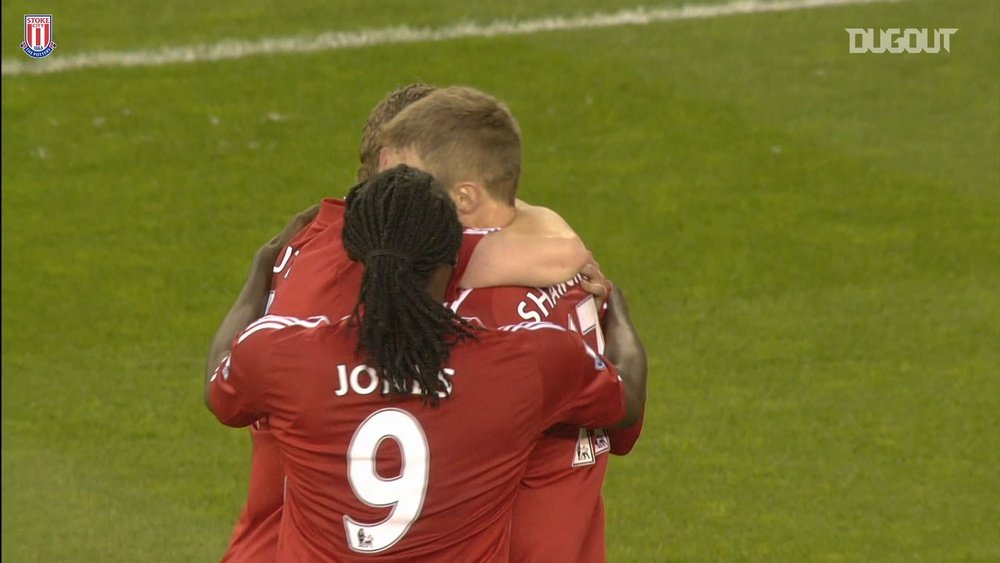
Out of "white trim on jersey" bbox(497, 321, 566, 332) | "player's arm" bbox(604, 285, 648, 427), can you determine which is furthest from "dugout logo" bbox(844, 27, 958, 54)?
"white trim on jersey" bbox(497, 321, 566, 332)

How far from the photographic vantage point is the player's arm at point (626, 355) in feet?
8.67

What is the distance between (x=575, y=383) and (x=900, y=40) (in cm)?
654

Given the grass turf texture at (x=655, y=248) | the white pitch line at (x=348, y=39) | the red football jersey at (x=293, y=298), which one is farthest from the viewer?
the white pitch line at (x=348, y=39)

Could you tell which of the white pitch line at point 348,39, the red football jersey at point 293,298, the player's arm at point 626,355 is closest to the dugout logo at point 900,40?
the white pitch line at point 348,39

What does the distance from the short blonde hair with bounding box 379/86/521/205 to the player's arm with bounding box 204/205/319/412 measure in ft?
0.92

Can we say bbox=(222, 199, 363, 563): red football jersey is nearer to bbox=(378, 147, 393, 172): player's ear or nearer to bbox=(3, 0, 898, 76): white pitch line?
bbox=(378, 147, 393, 172): player's ear

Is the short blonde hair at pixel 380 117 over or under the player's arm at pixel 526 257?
over

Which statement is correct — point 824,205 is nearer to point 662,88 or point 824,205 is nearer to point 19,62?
point 662,88

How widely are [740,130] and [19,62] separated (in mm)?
4149

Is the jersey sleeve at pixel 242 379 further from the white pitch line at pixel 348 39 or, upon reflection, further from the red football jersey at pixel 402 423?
the white pitch line at pixel 348 39

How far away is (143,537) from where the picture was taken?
501 centimetres

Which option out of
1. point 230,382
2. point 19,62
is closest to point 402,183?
point 230,382

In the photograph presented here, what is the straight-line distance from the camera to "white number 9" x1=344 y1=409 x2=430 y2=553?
244 cm

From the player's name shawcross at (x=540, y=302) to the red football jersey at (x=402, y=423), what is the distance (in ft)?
0.33
